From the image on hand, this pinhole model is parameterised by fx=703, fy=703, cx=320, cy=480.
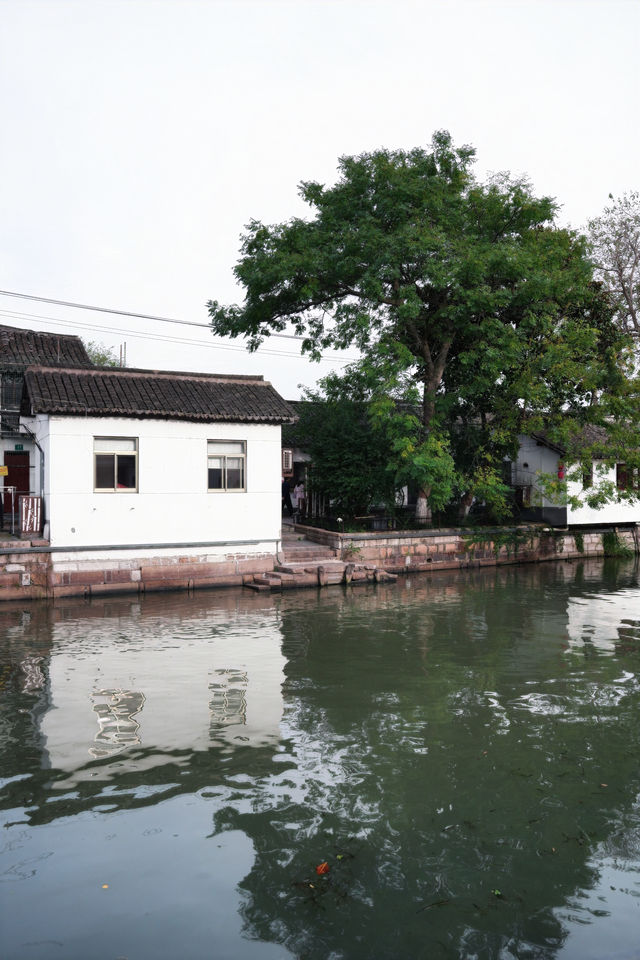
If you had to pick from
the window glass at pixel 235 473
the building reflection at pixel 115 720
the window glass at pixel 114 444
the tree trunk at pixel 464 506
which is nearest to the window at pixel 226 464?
the window glass at pixel 235 473

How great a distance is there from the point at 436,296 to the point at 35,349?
1397 centimetres

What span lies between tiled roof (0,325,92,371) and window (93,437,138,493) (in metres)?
6.79

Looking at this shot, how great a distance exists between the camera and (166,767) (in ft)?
22.0

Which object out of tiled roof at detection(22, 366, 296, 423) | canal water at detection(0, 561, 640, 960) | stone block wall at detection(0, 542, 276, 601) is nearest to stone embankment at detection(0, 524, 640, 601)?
stone block wall at detection(0, 542, 276, 601)

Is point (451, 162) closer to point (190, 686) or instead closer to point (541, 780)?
point (190, 686)

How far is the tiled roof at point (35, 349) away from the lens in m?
23.4

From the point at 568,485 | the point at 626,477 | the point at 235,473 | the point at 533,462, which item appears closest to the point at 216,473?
the point at 235,473

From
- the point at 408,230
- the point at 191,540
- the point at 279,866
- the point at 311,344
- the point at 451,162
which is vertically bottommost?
the point at 279,866

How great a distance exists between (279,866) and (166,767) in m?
2.08

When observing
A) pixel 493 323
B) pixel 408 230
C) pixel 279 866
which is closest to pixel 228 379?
pixel 408 230

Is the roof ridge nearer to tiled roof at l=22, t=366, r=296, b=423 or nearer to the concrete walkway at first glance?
tiled roof at l=22, t=366, r=296, b=423

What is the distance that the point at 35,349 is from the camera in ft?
81.1

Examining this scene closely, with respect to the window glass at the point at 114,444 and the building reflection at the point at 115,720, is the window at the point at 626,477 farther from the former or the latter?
the building reflection at the point at 115,720

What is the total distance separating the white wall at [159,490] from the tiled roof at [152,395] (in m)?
0.35
